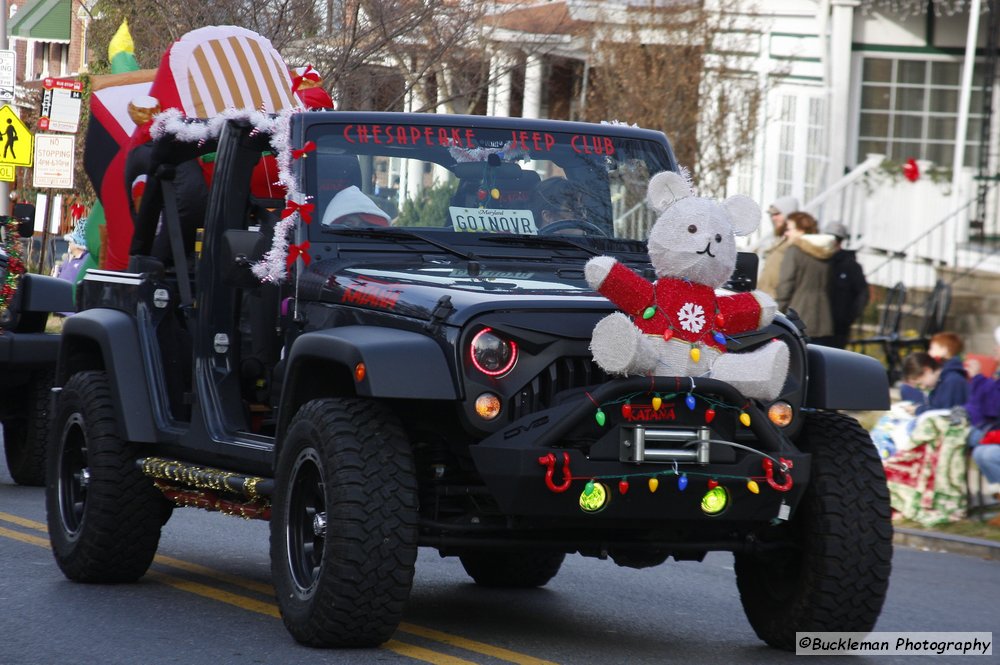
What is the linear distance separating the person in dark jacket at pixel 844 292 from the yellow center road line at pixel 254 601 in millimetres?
6859

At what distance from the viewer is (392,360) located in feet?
19.4

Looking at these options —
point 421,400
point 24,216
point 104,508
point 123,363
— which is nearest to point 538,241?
point 421,400

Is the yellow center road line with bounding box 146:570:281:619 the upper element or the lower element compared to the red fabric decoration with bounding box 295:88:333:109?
lower

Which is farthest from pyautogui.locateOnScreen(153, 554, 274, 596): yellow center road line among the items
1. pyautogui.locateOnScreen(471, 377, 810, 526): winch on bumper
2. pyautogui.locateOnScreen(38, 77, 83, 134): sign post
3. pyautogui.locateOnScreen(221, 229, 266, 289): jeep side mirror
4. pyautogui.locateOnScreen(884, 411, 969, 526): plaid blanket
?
pyautogui.locateOnScreen(38, 77, 83, 134): sign post

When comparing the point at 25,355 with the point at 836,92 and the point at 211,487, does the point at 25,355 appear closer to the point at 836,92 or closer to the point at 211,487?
the point at 211,487

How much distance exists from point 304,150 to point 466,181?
0.67 m

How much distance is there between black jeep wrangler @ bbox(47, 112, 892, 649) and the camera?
5930mm

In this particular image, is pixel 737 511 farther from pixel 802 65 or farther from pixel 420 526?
pixel 802 65

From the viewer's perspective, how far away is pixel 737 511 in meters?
6.05

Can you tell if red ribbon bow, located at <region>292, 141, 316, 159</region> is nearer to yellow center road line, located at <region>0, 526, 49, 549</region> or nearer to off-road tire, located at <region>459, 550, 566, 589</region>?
off-road tire, located at <region>459, 550, 566, 589</region>

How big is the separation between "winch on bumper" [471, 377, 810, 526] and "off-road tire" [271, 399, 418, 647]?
1.11 feet

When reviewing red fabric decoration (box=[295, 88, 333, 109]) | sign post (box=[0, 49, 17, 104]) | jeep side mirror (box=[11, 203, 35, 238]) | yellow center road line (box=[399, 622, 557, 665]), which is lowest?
yellow center road line (box=[399, 622, 557, 665])

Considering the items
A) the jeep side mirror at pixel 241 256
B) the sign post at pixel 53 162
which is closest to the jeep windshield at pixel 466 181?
the jeep side mirror at pixel 241 256

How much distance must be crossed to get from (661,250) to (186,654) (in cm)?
222
